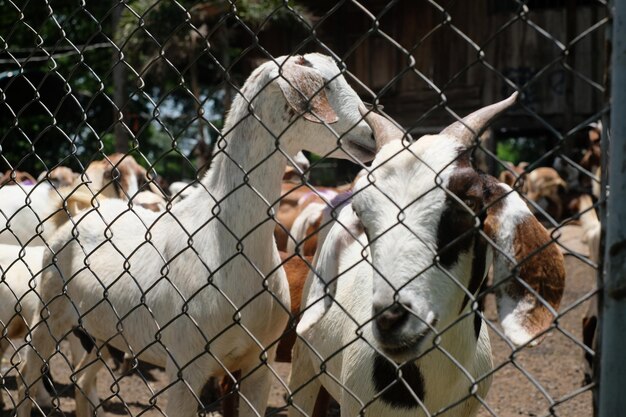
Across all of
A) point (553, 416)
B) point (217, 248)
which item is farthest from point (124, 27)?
point (553, 416)

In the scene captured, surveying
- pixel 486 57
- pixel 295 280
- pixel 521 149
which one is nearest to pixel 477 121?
pixel 295 280

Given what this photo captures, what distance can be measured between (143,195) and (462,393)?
479 centimetres

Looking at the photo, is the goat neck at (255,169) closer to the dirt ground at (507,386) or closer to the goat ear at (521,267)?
the goat ear at (521,267)

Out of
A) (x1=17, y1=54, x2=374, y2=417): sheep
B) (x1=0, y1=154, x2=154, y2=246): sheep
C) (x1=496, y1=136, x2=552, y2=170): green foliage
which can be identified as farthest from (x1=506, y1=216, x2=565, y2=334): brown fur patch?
(x1=496, y1=136, x2=552, y2=170): green foliage

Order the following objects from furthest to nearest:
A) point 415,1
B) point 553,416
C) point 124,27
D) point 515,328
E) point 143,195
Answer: point 415,1
point 124,27
point 143,195
point 515,328
point 553,416

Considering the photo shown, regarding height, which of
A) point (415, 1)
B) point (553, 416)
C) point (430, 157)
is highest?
point (430, 157)

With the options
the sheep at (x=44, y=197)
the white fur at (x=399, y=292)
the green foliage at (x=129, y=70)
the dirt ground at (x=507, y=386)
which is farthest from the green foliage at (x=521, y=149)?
the white fur at (x=399, y=292)

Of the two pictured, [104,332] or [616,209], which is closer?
[616,209]

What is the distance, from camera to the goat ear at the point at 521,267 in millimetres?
2061

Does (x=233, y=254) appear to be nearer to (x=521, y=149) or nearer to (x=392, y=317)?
(x=392, y=317)

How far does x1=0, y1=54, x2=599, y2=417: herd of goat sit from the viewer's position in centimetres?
198

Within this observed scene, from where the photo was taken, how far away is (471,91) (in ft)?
44.3

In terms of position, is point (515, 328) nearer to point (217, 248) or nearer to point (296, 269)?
point (217, 248)

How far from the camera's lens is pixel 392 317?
1.89 m
